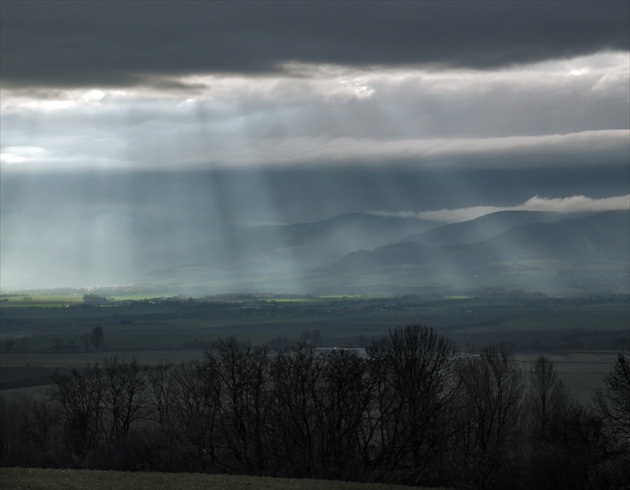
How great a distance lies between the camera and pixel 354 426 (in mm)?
61781

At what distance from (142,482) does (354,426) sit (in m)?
21.6

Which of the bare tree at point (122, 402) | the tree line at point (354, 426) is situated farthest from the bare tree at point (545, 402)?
the bare tree at point (122, 402)

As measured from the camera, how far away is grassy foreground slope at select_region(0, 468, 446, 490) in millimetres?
40906

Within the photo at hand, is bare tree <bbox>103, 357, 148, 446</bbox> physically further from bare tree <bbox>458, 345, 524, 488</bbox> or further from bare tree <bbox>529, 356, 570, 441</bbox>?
bare tree <bbox>529, 356, 570, 441</bbox>

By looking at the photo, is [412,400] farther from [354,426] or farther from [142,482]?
[142,482]

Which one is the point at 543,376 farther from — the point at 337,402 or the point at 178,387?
the point at 178,387

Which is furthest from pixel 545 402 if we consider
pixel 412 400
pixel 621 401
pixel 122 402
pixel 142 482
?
pixel 142 482

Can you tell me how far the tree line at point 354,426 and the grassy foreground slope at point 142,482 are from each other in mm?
9535

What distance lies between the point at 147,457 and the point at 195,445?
345 centimetres

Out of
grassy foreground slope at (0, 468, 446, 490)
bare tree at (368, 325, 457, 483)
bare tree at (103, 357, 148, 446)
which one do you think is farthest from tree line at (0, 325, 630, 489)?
grassy foreground slope at (0, 468, 446, 490)

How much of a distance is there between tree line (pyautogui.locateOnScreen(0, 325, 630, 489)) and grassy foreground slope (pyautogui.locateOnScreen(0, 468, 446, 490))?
9535 mm

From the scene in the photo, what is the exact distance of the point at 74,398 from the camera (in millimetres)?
78750

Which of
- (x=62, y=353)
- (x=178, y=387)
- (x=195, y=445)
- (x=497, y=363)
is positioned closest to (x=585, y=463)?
(x=195, y=445)

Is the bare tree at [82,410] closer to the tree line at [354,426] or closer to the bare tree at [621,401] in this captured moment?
the tree line at [354,426]
